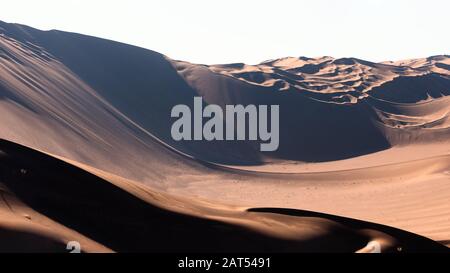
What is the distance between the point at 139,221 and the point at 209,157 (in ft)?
104

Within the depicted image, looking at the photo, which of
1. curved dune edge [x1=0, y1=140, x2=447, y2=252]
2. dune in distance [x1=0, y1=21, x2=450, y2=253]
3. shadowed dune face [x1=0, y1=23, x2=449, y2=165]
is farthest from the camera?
shadowed dune face [x1=0, y1=23, x2=449, y2=165]

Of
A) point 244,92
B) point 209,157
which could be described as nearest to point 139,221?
point 209,157

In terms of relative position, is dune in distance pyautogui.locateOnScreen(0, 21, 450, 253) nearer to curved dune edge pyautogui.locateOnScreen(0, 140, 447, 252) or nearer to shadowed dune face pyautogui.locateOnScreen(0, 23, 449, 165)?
curved dune edge pyautogui.locateOnScreen(0, 140, 447, 252)

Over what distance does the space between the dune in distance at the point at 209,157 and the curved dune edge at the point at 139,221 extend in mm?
30

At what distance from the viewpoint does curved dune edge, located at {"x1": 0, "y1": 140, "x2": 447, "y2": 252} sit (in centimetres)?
759

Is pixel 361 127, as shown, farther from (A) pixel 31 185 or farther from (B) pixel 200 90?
(A) pixel 31 185

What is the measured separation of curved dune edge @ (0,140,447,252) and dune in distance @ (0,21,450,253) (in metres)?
0.03

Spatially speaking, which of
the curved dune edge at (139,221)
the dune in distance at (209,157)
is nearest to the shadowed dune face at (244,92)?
the dune in distance at (209,157)

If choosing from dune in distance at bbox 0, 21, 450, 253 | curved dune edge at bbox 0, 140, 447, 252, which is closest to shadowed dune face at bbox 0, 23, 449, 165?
dune in distance at bbox 0, 21, 450, 253

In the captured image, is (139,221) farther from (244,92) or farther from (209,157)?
(244,92)

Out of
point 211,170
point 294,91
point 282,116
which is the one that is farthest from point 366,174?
point 294,91

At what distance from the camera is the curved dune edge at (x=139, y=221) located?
7.59 metres

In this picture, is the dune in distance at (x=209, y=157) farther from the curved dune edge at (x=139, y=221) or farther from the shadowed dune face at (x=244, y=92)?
the shadowed dune face at (x=244, y=92)

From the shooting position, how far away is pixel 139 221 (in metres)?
8.45
